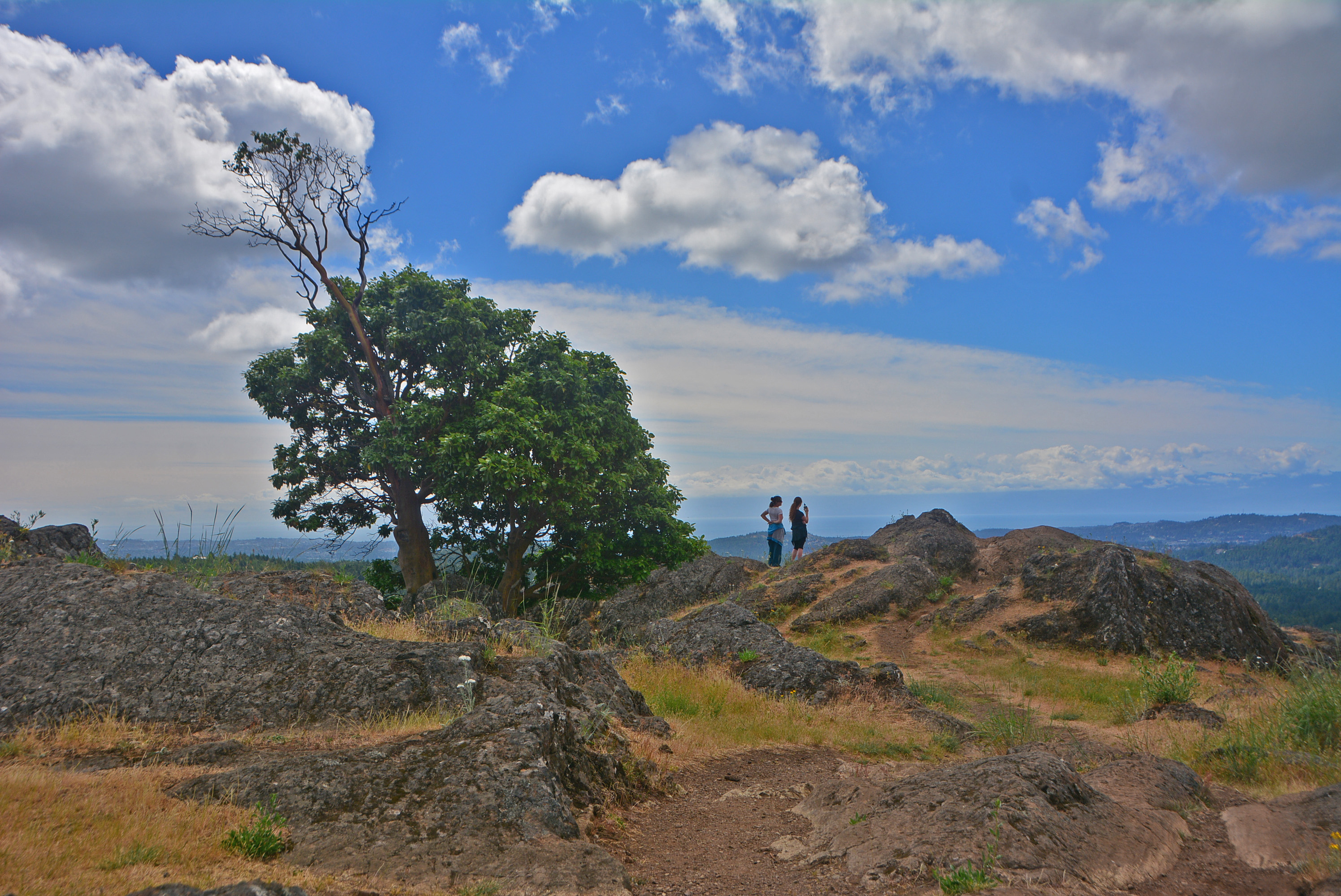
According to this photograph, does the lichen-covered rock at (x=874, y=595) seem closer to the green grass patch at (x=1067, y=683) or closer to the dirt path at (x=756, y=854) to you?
the green grass patch at (x=1067, y=683)

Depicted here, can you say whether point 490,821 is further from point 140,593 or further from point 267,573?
point 267,573

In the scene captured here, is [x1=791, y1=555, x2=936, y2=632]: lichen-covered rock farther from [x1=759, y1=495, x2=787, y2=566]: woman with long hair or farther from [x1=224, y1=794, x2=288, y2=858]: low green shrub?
[x1=224, y1=794, x2=288, y2=858]: low green shrub

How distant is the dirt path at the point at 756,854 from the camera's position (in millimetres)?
4301

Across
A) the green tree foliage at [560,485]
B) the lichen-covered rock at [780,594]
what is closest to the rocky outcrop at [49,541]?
the green tree foliage at [560,485]

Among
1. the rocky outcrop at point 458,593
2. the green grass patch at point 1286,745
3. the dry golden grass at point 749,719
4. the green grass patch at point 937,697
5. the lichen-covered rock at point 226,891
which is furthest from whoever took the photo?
the rocky outcrop at point 458,593

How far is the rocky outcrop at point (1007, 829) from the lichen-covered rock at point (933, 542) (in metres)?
20.9

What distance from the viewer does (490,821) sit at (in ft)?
16.4

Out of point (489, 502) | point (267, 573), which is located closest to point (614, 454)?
point (489, 502)

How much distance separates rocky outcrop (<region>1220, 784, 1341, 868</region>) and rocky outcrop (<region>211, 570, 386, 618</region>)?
9695 mm

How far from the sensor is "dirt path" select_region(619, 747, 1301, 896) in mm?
4301

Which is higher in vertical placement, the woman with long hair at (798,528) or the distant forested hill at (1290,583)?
the woman with long hair at (798,528)

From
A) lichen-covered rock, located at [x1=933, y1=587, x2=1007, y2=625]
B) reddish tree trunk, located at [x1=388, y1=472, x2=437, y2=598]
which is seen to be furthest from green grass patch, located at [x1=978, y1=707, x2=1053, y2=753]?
reddish tree trunk, located at [x1=388, y1=472, x2=437, y2=598]

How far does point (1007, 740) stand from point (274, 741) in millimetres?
9271

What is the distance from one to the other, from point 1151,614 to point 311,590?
67.4 ft
